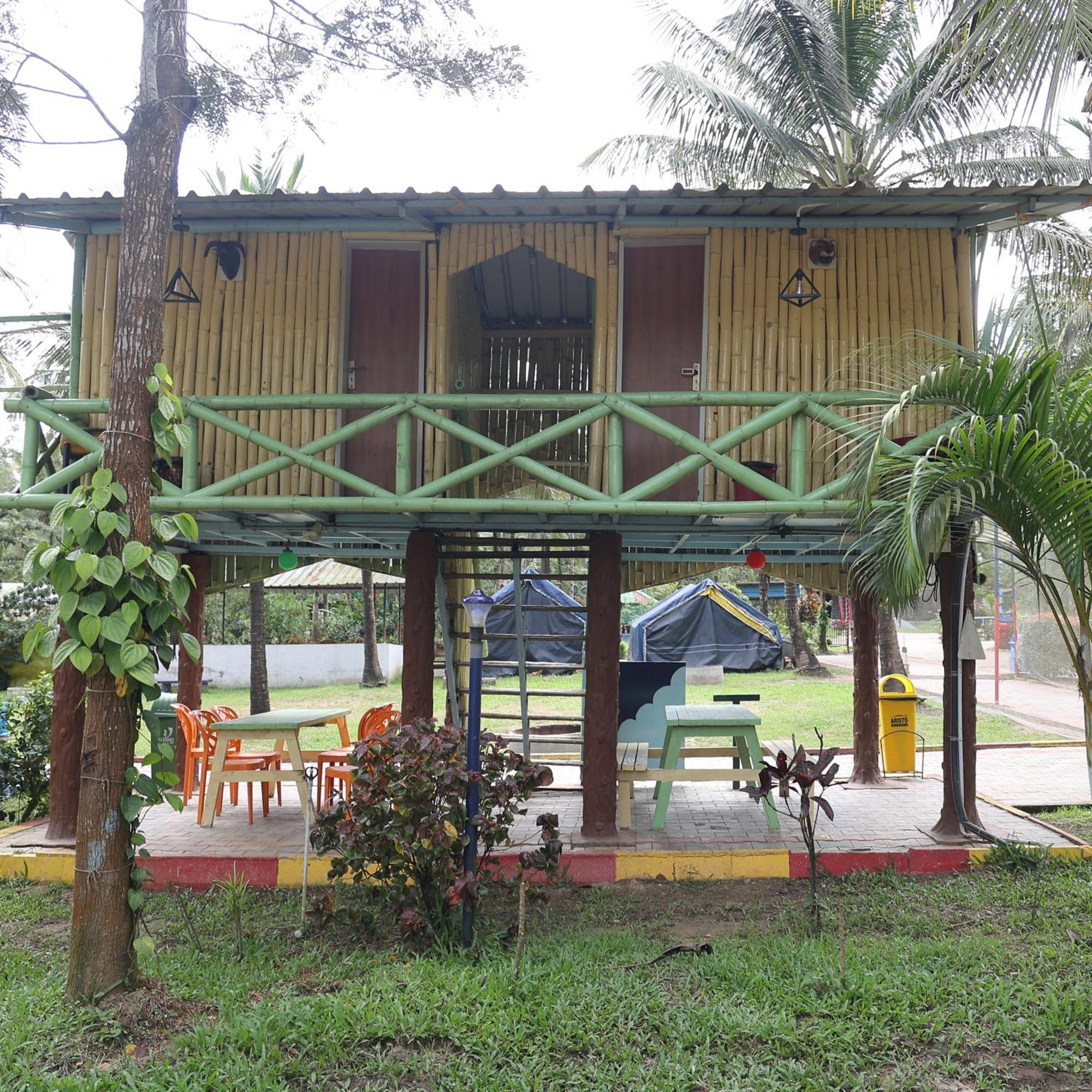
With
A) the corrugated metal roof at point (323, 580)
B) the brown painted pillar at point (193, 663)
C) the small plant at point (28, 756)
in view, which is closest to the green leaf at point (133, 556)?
the small plant at point (28, 756)

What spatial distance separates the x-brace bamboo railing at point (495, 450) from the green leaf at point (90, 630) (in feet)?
7.66

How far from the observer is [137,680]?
4.96 meters

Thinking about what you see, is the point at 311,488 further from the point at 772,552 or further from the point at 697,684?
the point at 697,684

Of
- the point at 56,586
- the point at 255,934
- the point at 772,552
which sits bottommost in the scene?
the point at 255,934

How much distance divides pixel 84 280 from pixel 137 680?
4487 mm

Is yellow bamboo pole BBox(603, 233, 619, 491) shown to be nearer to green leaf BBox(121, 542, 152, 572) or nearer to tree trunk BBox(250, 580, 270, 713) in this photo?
green leaf BBox(121, 542, 152, 572)

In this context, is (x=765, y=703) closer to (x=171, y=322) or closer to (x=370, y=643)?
(x=370, y=643)

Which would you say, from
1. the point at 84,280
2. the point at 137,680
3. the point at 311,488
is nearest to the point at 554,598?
the point at 311,488

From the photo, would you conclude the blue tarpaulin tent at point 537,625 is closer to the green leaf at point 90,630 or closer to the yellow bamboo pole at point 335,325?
the yellow bamboo pole at point 335,325

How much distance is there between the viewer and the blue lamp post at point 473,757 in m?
5.57

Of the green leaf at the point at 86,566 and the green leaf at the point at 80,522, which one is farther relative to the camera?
the green leaf at the point at 80,522

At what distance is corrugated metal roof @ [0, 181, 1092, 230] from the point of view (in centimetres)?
686

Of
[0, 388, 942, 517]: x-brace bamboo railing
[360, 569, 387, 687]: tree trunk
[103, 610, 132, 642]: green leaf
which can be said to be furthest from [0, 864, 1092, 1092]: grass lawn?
[360, 569, 387, 687]: tree trunk

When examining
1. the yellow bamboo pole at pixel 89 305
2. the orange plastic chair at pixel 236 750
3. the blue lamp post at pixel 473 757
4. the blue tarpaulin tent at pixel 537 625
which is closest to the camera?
the blue lamp post at pixel 473 757
